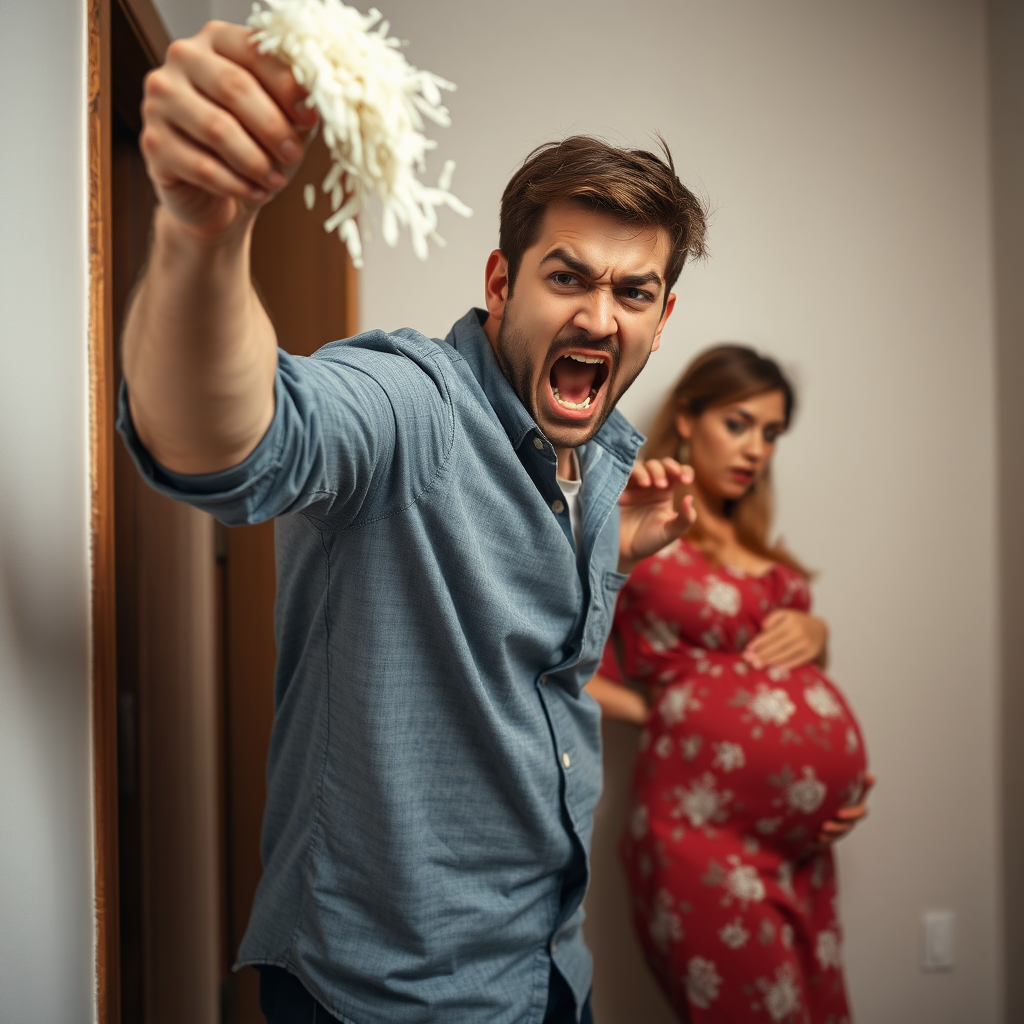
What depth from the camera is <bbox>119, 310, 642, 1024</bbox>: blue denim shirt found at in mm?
801

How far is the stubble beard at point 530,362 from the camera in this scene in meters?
0.94

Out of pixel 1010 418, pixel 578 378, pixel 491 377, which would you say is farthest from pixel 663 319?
pixel 1010 418

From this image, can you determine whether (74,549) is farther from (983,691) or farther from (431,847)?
(983,691)

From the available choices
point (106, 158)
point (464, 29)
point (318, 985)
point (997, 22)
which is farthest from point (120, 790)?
point (997, 22)

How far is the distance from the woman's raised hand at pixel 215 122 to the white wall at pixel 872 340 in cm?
141

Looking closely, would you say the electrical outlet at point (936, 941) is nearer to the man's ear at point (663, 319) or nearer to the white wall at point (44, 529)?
the man's ear at point (663, 319)

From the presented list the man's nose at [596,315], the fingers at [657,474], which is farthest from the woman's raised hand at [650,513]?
the man's nose at [596,315]

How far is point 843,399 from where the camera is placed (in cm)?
194

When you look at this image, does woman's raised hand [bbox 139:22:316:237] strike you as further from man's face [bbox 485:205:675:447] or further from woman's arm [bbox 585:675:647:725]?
woman's arm [bbox 585:675:647:725]

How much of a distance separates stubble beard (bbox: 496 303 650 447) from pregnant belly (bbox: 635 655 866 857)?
0.76 m

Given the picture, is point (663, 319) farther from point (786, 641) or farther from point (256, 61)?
point (786, 641)

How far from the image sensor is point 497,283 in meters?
1.01

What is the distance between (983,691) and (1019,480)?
521mm

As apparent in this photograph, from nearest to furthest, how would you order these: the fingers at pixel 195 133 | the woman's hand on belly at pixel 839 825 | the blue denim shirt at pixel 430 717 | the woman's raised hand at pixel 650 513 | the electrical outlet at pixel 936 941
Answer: the fingers at pixel 195 133
the blue denim shirt at pixel 430 717
the woman's raised hand at pixel 650 513
the woman's hand on belly at pixel 839 825
the electrical outlet at pixel 936 941
